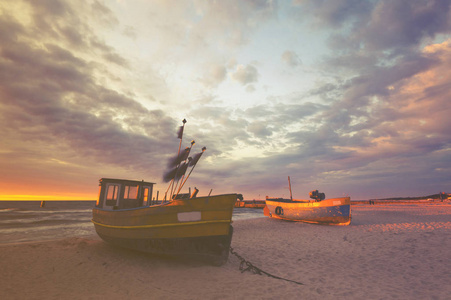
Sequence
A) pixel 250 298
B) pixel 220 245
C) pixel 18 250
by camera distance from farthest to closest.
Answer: pixel 18 250
pixel 220 245
pixel 250 298

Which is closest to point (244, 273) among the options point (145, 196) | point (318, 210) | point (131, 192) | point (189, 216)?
point (189, 216)

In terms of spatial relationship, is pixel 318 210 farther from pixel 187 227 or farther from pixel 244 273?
pixel 187 227

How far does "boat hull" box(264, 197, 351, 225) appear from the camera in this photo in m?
19.1

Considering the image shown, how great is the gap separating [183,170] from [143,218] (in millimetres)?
2701

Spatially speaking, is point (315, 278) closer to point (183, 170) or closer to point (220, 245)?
point (220, 245)

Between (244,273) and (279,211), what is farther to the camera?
(279,211)

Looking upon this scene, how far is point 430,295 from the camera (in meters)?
5.80

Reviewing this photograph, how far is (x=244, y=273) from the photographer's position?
24.8ft

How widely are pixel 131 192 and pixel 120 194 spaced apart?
0.60 meters

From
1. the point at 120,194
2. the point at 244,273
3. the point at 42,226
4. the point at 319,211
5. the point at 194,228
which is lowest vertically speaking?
the point at 244,273

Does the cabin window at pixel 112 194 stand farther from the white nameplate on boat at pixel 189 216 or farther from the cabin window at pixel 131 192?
the white nameplate on boat at pixel 189 216

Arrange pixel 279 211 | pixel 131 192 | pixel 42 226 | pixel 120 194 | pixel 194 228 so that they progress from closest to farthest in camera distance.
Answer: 1. pixel 194 228
2. pixel 120 194
3. pixel 131 192
4. pixel 42 226
5. pixel 279 211

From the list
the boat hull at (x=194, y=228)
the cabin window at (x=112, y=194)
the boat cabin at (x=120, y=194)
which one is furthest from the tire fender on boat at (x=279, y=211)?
the cabin window at (x=112, y=194)

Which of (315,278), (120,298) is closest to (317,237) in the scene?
(315,278)
